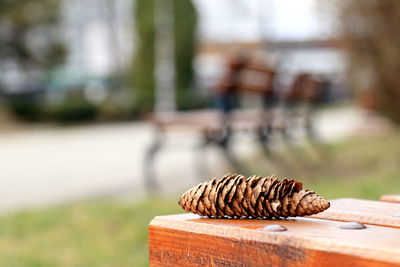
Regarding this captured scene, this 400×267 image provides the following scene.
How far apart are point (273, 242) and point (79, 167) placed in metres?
10.5

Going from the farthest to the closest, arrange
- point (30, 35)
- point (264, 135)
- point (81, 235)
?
point (30, 35) < point (264, 135) < point (81, 235)

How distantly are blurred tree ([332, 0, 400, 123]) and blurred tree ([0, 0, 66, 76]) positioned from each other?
782 inches

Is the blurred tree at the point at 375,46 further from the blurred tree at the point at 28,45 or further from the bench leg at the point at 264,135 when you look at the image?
the blurred tree at the point at 28,45

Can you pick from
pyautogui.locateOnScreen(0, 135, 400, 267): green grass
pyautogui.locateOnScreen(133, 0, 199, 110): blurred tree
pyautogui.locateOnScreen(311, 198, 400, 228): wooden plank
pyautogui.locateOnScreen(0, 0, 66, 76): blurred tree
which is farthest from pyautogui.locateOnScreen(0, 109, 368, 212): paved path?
pyautogui.locateOnScreen(133, 0, 199, 110): blurred tree

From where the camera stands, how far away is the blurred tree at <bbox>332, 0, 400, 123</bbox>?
25.2 feet

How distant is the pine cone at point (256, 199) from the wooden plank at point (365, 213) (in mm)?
112

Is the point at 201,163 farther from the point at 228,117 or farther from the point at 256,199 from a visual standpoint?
the point at 256,199

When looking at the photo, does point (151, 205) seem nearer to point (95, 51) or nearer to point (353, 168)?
point (353, 168)

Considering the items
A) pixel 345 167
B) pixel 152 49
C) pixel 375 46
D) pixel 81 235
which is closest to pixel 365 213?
pixel 81 235

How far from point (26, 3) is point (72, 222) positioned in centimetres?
2283

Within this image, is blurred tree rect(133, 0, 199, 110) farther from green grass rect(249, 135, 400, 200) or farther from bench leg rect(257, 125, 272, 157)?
bench leg rect(257, 125, 272, 157)

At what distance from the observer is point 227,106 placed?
7.64 metres

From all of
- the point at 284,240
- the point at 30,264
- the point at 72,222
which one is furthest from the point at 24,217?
the point at 284,240

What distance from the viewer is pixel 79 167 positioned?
11617 millimetres
